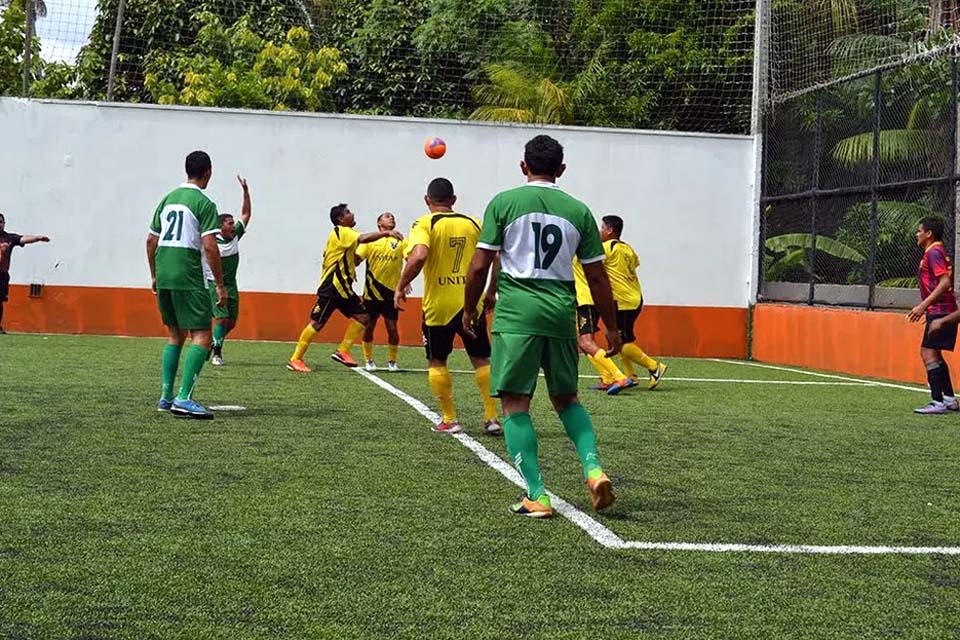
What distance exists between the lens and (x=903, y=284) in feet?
55.2

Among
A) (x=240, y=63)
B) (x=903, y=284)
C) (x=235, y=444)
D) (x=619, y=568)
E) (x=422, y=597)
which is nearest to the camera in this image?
(x=422, y=597)

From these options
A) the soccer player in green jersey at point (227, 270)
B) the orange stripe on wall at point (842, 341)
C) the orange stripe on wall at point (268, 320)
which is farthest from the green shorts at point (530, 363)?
the orange stripe on wall at point (268, 320)

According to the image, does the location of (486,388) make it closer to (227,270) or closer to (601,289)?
(601,289)

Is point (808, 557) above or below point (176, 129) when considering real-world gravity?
below

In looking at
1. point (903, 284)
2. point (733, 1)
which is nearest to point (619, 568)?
point (903, 284)

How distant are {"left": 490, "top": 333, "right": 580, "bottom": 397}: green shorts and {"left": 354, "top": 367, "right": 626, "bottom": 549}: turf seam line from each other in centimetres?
61

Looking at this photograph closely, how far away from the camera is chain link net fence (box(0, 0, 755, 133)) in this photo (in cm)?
2219

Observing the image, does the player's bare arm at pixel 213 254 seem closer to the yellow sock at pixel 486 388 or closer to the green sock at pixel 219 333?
the yellow sock at pixel 486 388

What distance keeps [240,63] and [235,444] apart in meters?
22.5

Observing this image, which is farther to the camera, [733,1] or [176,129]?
[733,1]

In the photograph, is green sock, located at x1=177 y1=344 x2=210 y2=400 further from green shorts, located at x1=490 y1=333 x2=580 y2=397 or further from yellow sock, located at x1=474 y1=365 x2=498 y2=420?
green shorts, located at x1=490 y1=333 x2=580 y2=397

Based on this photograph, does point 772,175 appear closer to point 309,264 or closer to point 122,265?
point 309,264

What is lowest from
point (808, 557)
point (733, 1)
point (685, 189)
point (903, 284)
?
point (808, 557)

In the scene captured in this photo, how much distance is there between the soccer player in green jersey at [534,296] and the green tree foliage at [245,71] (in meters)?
22.1
